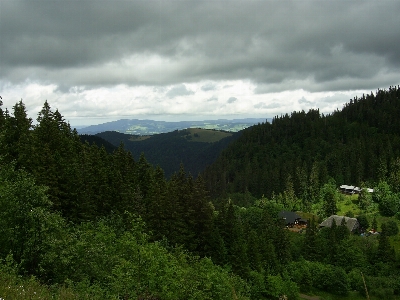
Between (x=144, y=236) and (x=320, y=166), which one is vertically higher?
(x=144, y=236)

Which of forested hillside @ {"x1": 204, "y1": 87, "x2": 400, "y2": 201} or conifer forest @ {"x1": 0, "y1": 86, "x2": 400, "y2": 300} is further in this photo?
forested hillside @ {"x1": 204, "y1": 87, "x2": 400, "y2": 201}

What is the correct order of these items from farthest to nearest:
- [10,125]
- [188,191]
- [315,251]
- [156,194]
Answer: [315,251], [188,191], [156,194], [10,125]

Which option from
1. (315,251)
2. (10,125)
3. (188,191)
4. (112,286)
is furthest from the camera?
(315,251)

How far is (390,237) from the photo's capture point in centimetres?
8281

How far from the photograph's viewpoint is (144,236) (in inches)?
1174

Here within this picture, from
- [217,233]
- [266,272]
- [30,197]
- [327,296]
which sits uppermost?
[30,197]

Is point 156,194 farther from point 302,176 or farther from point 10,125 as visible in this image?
point 302,176

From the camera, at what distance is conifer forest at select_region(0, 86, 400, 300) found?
65.9 ft

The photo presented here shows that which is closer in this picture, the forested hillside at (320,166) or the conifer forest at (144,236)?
the conifer forest at (144,236)

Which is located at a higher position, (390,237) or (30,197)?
(30,197)

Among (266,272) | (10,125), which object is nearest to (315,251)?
(266,272)

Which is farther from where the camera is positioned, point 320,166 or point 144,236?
point 320,166

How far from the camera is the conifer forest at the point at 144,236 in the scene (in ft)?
65.9

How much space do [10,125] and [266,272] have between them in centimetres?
4675
